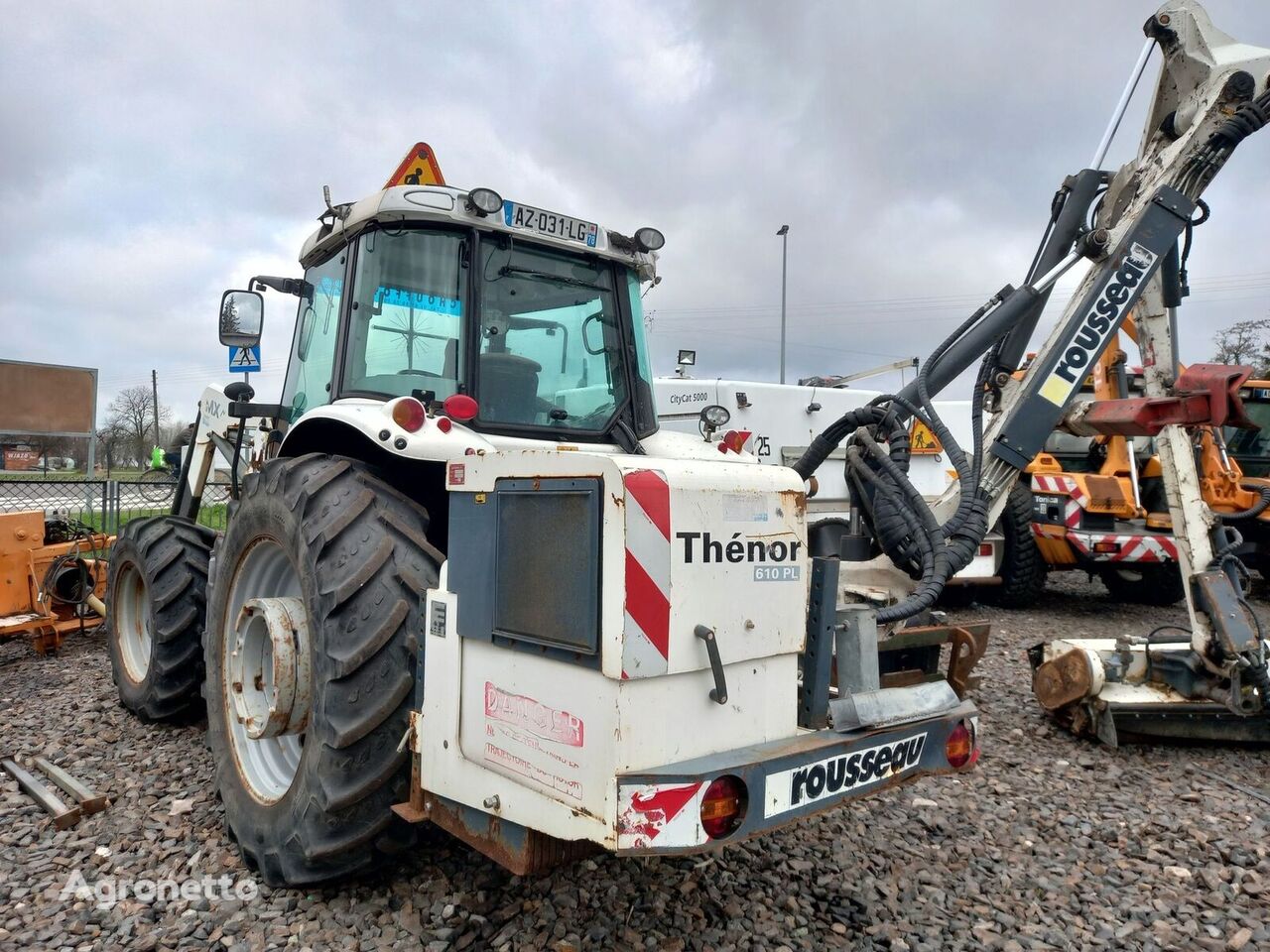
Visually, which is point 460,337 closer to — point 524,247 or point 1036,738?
point 524,247

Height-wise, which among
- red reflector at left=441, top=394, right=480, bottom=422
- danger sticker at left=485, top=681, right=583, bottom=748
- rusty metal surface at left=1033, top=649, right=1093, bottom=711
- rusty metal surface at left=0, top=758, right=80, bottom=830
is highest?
red reflector at left=441, top=394, right=480, bottom=422

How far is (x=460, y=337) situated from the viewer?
3152mm

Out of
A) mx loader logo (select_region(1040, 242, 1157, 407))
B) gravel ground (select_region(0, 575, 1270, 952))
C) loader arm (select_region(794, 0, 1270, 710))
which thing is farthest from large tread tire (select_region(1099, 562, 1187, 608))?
mx loader logo (select_region(1040, 242, 1157, 407))

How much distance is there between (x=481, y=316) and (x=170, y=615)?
7.49ft

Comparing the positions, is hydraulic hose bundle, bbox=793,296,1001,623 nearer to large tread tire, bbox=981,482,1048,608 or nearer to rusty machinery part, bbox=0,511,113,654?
large tread tire, bbox=981,482,1048,608

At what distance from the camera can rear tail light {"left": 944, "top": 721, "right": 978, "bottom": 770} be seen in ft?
7.94

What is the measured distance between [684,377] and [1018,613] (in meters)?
4.02

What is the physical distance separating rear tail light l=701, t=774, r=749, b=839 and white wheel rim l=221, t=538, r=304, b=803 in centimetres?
166

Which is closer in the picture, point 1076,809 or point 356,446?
point 356,446

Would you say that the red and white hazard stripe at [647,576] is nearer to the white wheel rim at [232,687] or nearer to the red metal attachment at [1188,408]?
the white wheel rim at [232,687]

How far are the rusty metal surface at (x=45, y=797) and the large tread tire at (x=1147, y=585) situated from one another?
843 cm

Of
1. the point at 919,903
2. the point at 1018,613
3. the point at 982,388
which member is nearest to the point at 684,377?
the point at 1018,613

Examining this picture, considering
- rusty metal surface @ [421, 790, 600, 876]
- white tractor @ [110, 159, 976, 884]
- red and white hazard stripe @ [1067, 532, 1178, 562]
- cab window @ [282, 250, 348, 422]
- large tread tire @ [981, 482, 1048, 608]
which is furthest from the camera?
large tread tire @ [981, 482, 1048, 608]

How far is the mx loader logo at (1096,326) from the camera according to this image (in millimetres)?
3904
